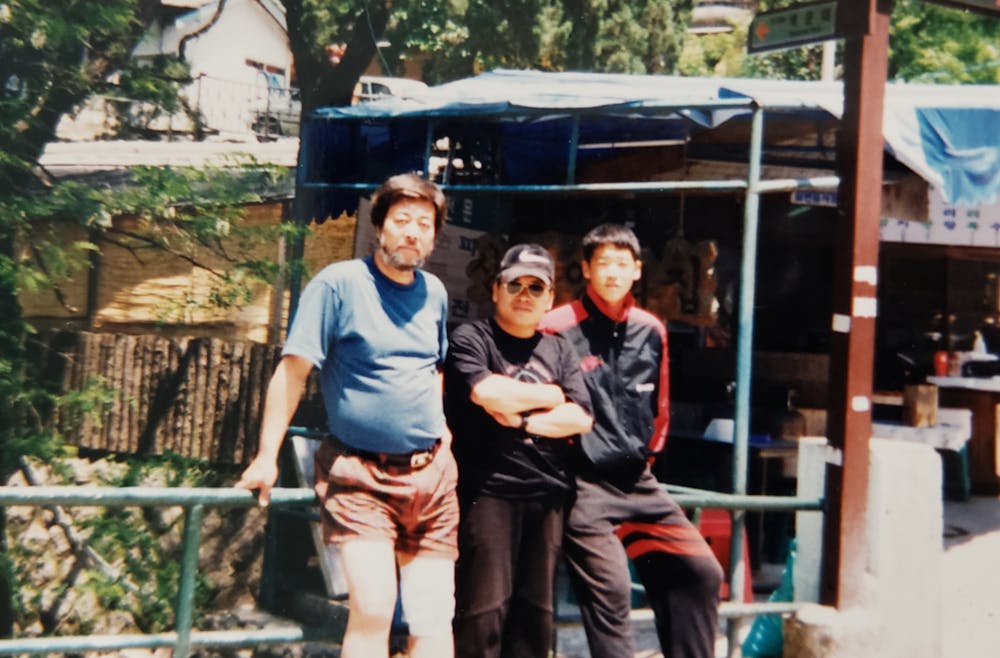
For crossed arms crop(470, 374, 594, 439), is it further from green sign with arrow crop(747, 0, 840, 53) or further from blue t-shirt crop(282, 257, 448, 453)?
green sign with arrow crop(747, 0, 840, 53)

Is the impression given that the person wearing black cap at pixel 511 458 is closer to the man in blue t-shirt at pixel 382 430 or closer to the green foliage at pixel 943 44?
the man in blue t-shirt at pixel 382 430

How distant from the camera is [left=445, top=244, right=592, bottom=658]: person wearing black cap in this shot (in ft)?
11.5

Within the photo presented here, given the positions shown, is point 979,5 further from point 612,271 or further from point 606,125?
point 606,125

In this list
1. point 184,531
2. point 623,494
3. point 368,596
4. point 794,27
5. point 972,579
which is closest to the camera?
point 368,596

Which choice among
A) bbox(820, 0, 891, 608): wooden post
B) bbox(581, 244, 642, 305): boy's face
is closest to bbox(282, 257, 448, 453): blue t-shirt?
bbox(581, 244, 642, 305): boy's face

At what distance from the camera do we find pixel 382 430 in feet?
10.8

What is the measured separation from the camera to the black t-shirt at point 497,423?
11.6 ft

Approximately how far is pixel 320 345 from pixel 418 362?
344 millimetres

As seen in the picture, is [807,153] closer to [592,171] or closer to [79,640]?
[592,171]

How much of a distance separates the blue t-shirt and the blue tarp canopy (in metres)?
2.63

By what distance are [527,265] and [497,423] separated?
581mm

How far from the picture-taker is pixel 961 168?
19.2ft

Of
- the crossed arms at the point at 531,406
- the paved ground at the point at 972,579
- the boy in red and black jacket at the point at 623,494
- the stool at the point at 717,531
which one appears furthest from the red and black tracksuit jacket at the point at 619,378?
the paved ground at the point at 972,579

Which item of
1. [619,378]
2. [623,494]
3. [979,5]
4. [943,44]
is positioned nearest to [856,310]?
[619,378]
